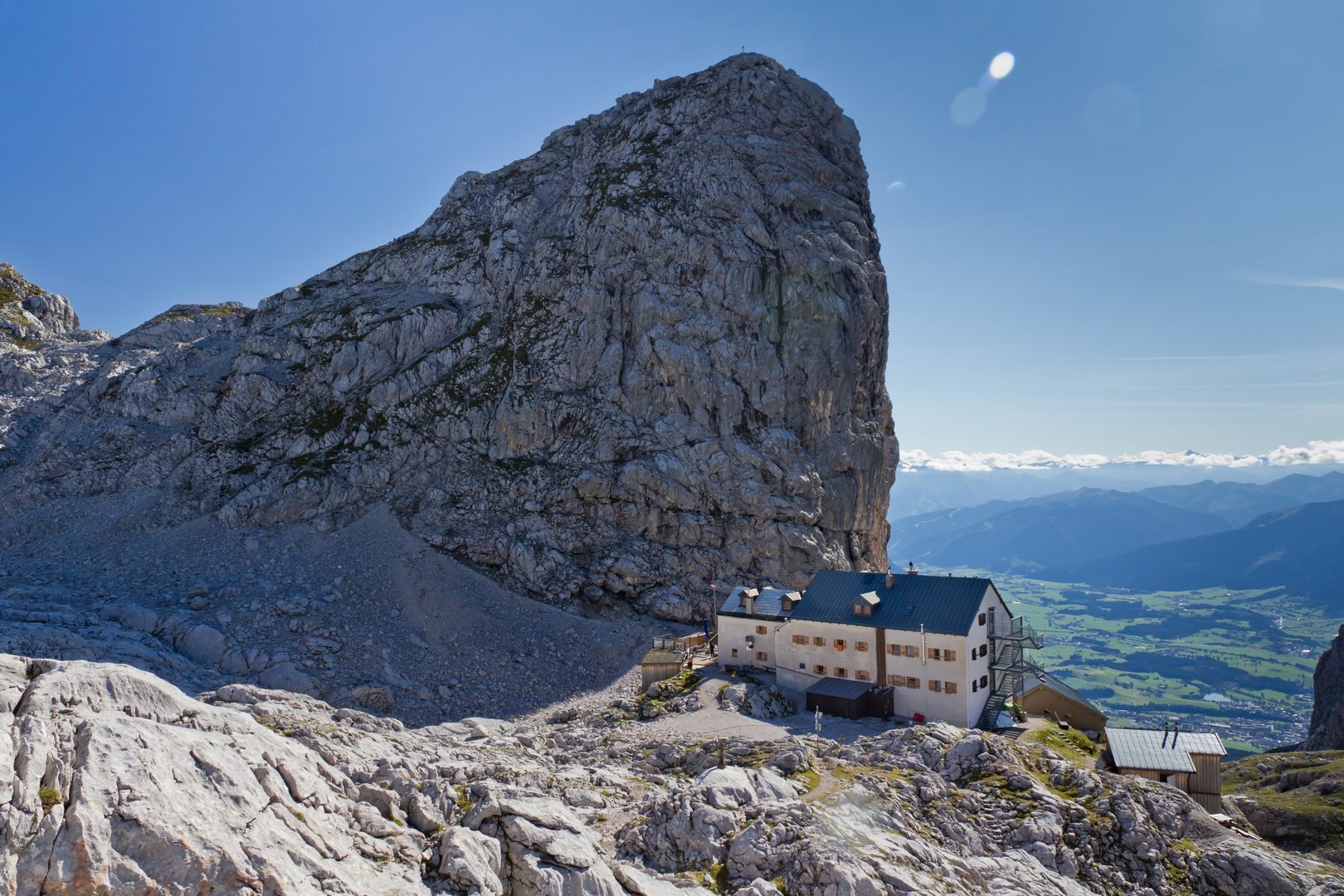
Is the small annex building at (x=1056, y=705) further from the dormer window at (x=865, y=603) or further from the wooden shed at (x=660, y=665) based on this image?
the wooden shed at (x=660, y=665)

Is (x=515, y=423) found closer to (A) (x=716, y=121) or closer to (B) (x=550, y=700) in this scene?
(B) (x=550, y=700)

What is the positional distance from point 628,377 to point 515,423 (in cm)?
1621

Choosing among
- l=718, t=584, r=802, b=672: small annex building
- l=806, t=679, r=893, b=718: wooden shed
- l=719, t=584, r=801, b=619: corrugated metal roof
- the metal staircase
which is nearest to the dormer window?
l=806, t=679, r=893, b=718: wooden shed

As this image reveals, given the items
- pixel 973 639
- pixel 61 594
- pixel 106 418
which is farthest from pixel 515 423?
pixel 973 639

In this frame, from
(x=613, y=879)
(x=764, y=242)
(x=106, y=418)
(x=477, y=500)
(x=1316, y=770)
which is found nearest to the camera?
(x=613, y=879)

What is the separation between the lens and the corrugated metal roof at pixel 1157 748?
1612 inches

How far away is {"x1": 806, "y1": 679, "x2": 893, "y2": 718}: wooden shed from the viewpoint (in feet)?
161

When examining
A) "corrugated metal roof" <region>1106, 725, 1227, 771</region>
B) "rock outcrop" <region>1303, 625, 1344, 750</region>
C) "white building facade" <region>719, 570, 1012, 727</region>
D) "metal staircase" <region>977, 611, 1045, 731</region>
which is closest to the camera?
"corrugated metal roof" <region>1106, 725, 1227, 771</region>

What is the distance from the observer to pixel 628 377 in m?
92.0

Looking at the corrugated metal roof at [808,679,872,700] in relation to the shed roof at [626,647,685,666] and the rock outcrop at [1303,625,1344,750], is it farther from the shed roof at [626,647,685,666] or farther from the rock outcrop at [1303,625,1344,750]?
the rock outcrop at [1303,625,1344,750]

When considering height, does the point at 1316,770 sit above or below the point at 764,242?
below

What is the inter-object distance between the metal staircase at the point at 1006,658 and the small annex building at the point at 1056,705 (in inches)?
29.6

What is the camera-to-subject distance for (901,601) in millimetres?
52625

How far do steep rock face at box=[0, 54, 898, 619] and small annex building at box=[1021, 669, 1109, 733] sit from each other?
33.5 m
